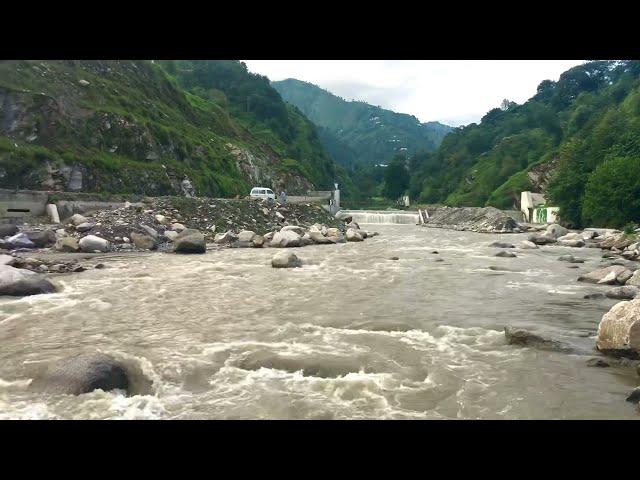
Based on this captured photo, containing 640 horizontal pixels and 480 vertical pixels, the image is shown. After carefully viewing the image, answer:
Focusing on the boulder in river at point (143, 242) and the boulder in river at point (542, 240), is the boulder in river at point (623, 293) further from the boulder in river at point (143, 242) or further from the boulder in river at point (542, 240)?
the boulder in river at point (143, 242)

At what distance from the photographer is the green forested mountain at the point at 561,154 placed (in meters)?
46.2

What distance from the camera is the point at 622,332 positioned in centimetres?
956

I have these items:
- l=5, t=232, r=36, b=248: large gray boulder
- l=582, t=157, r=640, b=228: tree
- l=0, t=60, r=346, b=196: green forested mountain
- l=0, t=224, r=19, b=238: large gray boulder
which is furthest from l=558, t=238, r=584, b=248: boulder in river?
l=0, t=60, r=346, b=196: green forested mountain

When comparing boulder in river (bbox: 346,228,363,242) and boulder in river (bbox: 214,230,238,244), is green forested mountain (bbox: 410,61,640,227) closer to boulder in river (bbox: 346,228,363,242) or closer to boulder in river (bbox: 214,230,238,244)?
boulder in river (bbox: 346,228,363,242)

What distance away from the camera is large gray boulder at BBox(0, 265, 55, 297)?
15.0 m

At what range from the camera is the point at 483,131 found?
153m

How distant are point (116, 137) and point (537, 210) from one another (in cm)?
5775

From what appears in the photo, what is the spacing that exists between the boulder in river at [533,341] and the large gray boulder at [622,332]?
0.76 metres

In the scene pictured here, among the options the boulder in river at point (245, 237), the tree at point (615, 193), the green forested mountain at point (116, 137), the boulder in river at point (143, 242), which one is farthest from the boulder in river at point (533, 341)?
the tree at point (615, 193)

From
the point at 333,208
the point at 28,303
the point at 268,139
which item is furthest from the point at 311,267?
the point at 268,139

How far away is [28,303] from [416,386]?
40.2 ft

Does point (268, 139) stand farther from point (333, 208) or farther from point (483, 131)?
point (483, 131)

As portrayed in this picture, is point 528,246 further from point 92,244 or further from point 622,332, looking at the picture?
point 92,244

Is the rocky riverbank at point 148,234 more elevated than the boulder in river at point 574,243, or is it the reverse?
the rocky riverbank at point 148,234
